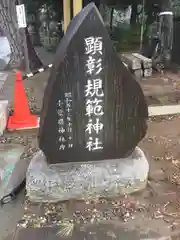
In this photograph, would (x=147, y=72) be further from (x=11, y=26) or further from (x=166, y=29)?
(x=11, y=26)

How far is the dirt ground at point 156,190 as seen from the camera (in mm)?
3181

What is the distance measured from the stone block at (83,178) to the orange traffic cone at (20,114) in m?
1.87

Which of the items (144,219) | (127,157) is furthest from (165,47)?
(144,219)

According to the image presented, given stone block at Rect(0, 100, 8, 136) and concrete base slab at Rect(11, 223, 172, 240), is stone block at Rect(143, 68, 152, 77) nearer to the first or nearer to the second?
stone block at Rect(0, 100, 8, 136)

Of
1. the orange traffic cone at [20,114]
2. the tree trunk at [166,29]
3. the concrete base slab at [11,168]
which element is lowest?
the concrete base slab at [11,168]

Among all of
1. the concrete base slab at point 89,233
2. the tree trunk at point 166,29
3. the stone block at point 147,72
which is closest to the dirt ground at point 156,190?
the concrete base slab at point 89,233

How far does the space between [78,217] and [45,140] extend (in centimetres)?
84

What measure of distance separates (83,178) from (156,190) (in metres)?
0.87

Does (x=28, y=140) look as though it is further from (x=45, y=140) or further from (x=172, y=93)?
(x=172, y=93)

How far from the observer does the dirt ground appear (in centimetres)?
318

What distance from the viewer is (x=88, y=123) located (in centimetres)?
335

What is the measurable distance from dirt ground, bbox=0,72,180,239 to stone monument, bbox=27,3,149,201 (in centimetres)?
17

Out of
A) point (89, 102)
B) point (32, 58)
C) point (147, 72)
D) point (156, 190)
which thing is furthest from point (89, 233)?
point (32, 58)

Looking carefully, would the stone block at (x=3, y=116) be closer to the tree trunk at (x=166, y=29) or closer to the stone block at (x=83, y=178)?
the stone block at (x=83, y=178)
